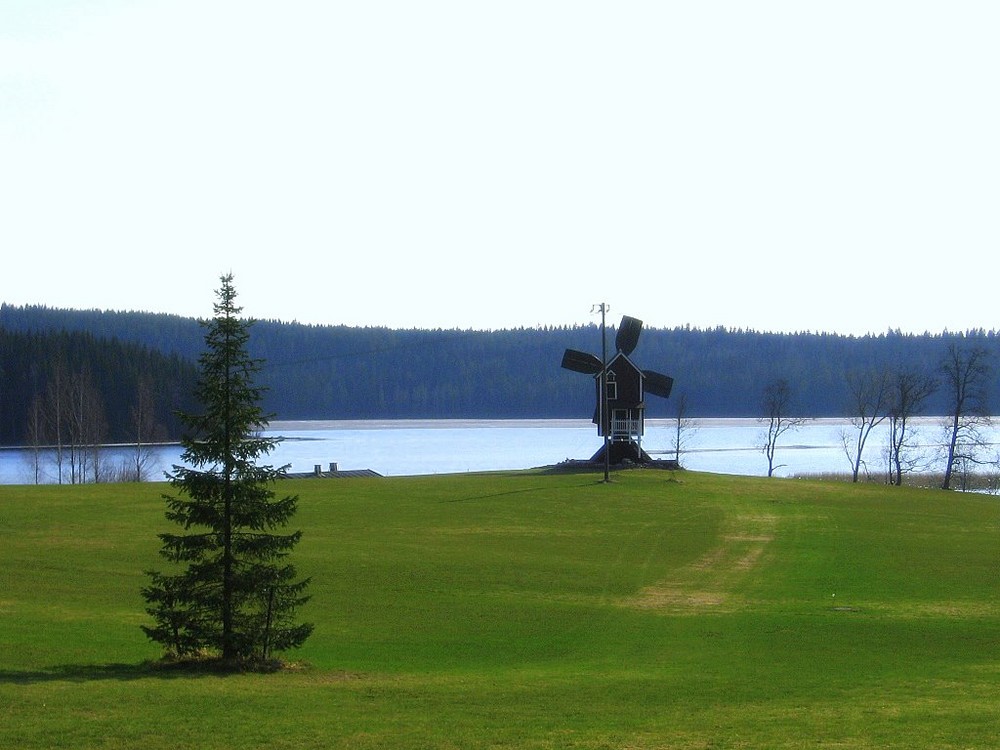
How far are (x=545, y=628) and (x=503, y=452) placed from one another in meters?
98.3

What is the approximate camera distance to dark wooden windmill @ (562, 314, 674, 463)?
67.7 meters

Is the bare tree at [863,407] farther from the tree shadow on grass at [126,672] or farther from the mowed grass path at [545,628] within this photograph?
the tree shadow on grass at [126,672]

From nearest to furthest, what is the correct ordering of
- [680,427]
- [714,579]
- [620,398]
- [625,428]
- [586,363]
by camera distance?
[714,579]
[620,398]
[625,428]
[586,363]
[680,427]

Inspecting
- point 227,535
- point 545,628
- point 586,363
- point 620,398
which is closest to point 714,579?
point 545,628

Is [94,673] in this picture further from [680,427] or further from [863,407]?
[680,427]

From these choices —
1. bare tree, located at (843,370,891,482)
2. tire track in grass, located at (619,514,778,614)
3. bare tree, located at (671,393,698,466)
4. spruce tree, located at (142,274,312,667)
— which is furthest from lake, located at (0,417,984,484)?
spruce tree, located at (142,274,312,667)

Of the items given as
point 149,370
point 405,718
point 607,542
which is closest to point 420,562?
point 607,542

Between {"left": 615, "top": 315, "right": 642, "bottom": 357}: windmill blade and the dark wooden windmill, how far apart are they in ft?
5.17

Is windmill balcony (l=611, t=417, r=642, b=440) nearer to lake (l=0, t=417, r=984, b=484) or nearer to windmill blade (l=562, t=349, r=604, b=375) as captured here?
windmill blade (l=562, t=349, r=604, b=375)

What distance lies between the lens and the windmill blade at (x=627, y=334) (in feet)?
235

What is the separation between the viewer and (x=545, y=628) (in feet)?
88.4

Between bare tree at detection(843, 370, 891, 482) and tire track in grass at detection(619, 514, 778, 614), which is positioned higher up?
bare tree at detection(843, 370, 891, 482)

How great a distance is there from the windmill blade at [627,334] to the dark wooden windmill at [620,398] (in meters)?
1.58

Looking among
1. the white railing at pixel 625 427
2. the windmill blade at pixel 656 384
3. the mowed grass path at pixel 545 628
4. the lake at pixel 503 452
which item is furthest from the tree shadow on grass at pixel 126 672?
the lake at pixel 503 452
